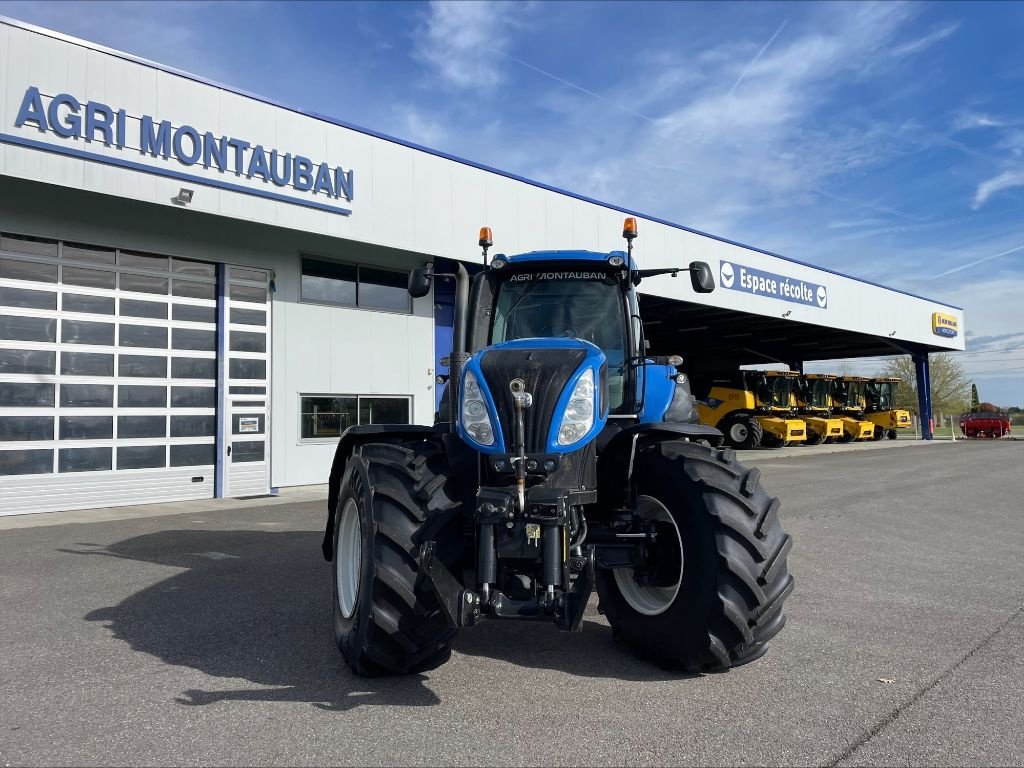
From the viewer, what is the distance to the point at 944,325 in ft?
127

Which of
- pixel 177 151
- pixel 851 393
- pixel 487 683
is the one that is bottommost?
pixel 487 683

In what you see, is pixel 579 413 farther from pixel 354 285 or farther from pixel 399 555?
pixel 354 285

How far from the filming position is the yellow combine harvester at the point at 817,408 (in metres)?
31.7

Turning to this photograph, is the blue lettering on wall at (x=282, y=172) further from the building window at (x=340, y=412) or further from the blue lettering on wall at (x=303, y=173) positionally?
the building window at (x=340, y=412)

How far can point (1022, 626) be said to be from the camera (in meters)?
5.16

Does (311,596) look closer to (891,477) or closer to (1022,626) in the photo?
(1022,626)

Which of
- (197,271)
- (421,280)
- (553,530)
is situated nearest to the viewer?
(553,530)

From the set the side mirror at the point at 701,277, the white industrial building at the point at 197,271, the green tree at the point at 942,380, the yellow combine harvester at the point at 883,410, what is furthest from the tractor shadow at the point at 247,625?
the green tree at the point at 942,380

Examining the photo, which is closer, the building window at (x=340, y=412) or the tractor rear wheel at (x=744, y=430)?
the building window at (x=340, y=412)

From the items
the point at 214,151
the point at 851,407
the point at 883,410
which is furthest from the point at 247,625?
the point at 883,410

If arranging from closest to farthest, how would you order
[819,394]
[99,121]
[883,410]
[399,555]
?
1. [399,555]
2. [99,121]
3. [819,394]
4. [883,410]

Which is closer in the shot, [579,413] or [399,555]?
[399,555]

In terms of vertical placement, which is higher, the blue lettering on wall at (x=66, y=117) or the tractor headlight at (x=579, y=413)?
the blue lettering on wall at (x=66, y=117)

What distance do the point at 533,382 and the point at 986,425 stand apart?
44.1m
